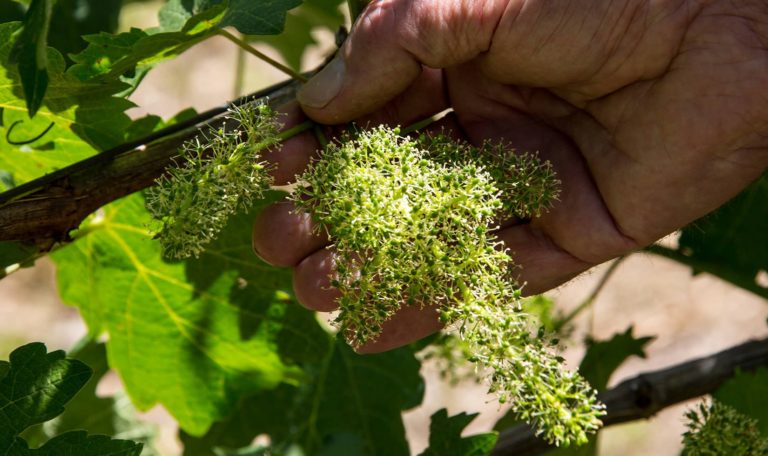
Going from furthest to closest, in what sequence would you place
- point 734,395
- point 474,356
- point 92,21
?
1. point 92,21
2. point 734,395
3. point 474,356

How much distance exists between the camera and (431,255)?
75.7 inches

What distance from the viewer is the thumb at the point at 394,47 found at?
2287mm

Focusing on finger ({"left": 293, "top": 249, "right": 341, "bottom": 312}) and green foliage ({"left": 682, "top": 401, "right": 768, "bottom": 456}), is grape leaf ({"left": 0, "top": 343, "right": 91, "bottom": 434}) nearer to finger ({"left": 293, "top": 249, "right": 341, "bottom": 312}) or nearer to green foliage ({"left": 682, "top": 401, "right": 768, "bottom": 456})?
finger ({"left": 293, "top": 249, "right": 341, "bottom": 312})

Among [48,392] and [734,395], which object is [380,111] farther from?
[734,395]

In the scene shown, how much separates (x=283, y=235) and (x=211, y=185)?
56cm

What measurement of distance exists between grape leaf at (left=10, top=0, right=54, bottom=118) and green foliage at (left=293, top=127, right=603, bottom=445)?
0.58 metres

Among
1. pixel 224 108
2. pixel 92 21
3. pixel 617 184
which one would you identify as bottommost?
pixel 617 184

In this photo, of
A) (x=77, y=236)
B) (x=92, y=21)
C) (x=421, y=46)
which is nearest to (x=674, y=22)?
(x=421, y=46)

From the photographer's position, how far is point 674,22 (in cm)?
239

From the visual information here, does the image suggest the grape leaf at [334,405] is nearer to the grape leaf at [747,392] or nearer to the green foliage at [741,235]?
the grape leaf at [747,392]

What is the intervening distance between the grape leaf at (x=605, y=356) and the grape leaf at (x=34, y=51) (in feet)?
6.81

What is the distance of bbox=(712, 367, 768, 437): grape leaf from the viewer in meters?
2.86

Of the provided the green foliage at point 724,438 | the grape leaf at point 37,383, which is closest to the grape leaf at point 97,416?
the grape leaf at point 37,383

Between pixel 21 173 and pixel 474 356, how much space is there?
1406 mm
